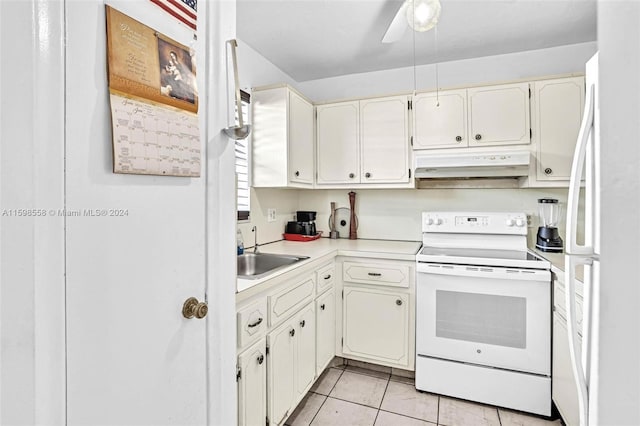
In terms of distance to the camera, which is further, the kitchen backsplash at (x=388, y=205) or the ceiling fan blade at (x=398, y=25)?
the kitchen backsplash at (x=388, y=205)

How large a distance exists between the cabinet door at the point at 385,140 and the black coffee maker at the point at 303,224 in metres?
0.60

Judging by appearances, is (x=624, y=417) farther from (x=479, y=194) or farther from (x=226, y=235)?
(x=479, y=194)

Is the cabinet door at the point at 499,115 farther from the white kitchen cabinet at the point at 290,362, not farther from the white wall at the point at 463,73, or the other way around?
the white kitchen cabinet at the point at 290,362

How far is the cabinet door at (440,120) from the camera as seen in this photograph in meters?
2.47

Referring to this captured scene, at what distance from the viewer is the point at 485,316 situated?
205 cm

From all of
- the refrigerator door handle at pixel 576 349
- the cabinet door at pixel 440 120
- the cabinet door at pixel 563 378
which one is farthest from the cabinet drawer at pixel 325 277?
the refrigerator door handle at pixel 576 349

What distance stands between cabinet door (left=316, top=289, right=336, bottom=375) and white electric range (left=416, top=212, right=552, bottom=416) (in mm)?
605

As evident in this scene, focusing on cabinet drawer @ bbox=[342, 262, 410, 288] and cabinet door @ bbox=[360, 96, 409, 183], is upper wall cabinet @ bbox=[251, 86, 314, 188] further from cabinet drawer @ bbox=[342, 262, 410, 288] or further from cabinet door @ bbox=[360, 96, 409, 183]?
cabinet drawer @ bbox=[342, 262, 410, 288]

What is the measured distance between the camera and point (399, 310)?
2293 millimetres

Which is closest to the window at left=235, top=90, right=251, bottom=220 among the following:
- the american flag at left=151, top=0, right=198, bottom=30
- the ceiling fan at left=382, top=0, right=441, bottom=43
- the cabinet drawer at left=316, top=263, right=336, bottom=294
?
the cabinet drawer at left=316, top=263, right=336, bottom=294

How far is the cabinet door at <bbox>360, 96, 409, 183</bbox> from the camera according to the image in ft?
8.58

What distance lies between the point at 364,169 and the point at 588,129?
6.86 ft

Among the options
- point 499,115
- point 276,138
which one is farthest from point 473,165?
point 276,138

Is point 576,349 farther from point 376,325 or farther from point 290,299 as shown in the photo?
point 376,325
